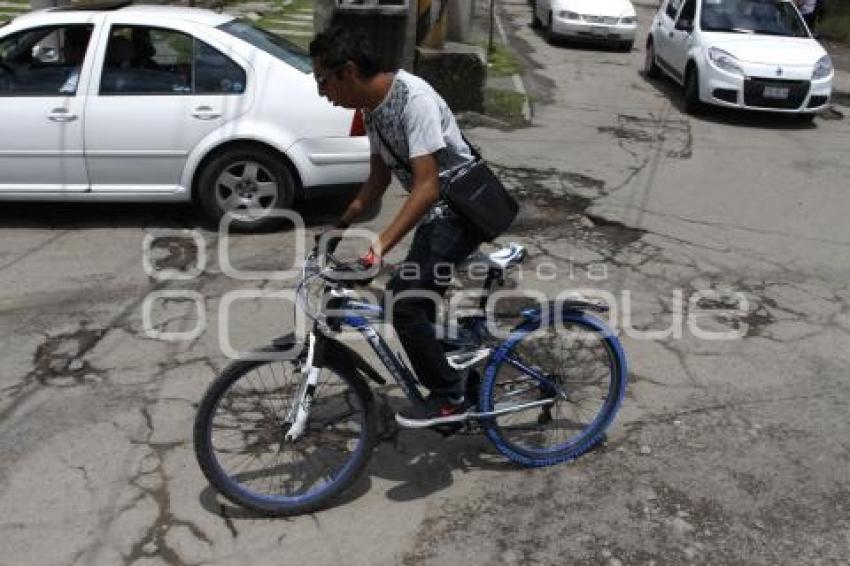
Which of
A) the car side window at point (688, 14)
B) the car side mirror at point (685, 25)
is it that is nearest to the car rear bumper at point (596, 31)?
the car side window at point (688, 14)

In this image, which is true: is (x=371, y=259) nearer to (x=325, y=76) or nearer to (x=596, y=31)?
(x=325, y=76)

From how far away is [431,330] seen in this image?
352cm

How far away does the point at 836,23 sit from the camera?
21359 millimetres

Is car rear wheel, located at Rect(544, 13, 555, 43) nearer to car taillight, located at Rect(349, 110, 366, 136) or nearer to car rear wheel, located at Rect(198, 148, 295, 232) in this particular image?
car taillight, located at Rect(349, 110, 366, 136)

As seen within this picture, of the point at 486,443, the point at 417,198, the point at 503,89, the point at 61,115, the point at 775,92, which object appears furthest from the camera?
the point at 503,89

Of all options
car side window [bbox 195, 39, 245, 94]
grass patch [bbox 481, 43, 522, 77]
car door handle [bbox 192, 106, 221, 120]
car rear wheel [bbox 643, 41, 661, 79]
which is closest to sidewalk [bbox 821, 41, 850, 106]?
car rear wheel [bbox 643, 41, 661, 79]

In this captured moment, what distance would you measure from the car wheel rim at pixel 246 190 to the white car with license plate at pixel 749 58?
6.93 metres

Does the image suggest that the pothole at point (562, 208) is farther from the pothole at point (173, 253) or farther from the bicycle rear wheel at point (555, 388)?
the bicycle rear wheel at point (555, 388)

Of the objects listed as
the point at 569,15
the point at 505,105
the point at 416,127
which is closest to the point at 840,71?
the point at 569,15

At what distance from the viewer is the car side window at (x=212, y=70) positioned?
6492 mm

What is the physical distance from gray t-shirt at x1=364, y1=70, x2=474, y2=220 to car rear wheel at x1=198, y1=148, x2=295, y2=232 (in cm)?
330

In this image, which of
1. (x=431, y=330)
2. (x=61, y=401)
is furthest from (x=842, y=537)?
(x=61, y=401)

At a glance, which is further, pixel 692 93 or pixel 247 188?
pixel 692 93

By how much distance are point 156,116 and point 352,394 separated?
370 centimetres
